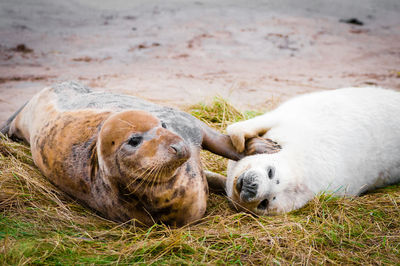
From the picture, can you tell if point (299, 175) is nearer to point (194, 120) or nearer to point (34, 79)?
point (194, 120)

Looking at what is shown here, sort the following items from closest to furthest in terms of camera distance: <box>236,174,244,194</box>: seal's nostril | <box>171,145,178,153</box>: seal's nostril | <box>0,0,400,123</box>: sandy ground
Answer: <box>171,145,178,153</box>: seal's nostril
<box>236,174,244,194</box>: seal's nostril
<box>0,0,400,123</box>: sandy ground

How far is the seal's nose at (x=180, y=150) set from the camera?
77.8 inches

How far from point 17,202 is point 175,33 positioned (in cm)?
847

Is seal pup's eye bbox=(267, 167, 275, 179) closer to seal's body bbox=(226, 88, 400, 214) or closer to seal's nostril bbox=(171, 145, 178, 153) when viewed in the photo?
seal's body bbox=(226, 88, 400, 214)

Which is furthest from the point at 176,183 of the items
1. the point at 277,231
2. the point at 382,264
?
the point at 382,264

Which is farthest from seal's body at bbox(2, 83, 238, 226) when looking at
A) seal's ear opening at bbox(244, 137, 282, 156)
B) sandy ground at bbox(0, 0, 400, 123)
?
sandy ground at bbox(0, 0, 400, 123)

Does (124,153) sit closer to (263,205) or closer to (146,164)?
(146,164)

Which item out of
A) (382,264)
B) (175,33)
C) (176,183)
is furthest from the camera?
(175,33)

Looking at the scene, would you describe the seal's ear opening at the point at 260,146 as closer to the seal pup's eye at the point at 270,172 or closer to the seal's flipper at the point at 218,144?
the seal's flipper at the point at 218,144

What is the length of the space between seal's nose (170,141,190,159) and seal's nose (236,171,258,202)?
605 mm

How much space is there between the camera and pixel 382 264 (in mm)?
2104

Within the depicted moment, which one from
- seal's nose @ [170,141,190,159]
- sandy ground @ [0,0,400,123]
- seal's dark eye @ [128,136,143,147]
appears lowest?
sandy ground @ [0,0,400,123]

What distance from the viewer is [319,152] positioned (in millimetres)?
2842

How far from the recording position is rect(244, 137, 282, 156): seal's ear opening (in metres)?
2.83
